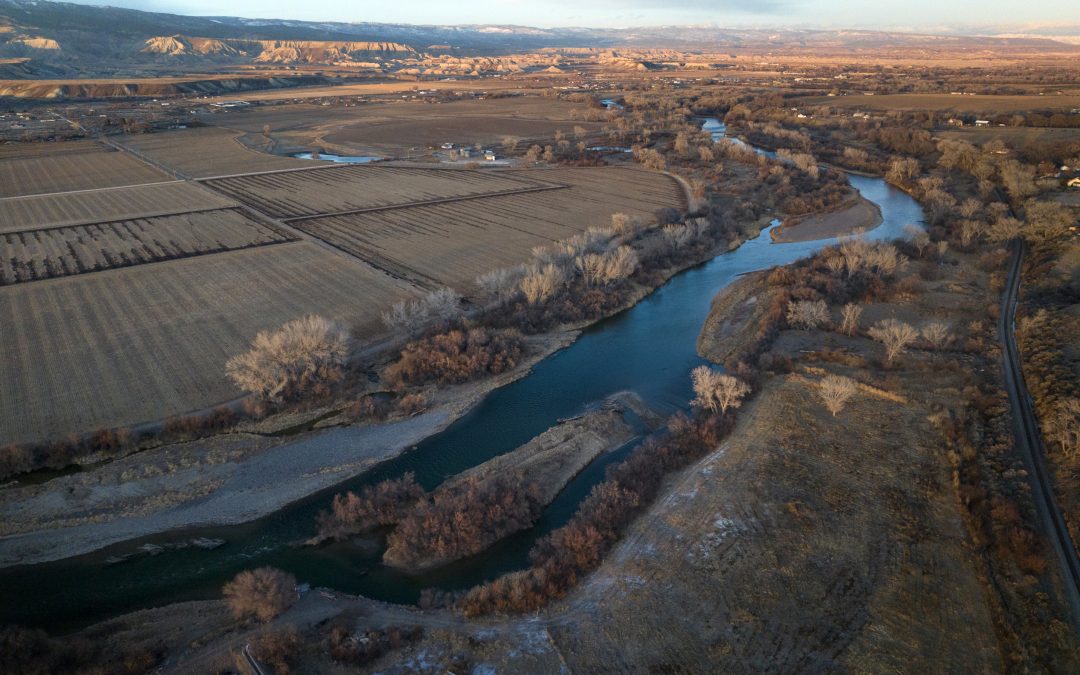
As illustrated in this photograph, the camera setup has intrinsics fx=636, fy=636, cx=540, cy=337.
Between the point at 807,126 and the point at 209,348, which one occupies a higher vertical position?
the point at 807,126

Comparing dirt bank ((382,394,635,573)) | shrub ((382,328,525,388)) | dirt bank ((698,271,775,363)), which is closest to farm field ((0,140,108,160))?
shrub ((382,328,525,388))

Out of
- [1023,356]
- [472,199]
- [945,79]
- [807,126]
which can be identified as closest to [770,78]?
[945,79]

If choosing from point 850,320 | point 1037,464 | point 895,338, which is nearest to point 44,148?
point 850,320

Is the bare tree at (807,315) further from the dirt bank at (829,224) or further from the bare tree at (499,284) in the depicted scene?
the dirt bank at (829,224)

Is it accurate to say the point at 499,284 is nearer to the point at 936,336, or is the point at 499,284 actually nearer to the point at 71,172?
the point at 936,336

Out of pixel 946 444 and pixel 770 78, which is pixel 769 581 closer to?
pixel 946 444

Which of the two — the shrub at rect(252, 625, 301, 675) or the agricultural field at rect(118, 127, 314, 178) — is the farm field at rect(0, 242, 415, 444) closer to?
the shrub at rect(252, 625, 301, 675)

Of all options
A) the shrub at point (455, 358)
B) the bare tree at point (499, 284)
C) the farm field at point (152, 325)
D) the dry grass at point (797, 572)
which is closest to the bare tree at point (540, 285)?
the bare tree at point (499, 284)
